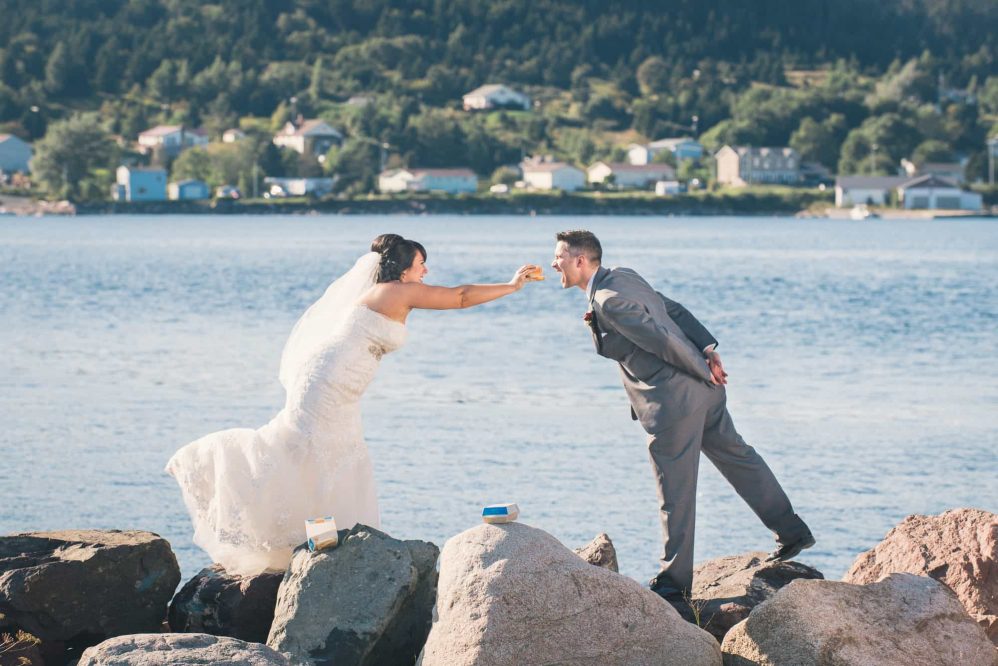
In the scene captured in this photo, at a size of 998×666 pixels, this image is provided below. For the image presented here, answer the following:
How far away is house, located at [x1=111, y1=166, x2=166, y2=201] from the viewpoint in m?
169

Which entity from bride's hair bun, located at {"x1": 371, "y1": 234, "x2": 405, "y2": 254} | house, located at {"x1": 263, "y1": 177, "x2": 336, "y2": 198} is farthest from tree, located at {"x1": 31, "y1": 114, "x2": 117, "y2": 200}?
bride's hair bun, located at {"x1": 371, "y1": 234, "x2": 405, "y2": 254}

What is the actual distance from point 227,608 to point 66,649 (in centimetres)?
88

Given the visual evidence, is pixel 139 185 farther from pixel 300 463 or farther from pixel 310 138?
pixel 300 463

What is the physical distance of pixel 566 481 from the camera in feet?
55.1

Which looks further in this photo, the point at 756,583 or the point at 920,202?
the point at 920,202

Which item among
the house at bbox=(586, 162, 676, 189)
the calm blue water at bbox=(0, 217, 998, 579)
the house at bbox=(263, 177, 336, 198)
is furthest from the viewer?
the house at bbox=(586, 162, 676, 189)

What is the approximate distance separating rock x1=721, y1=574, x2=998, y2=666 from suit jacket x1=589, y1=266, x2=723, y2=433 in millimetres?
1236

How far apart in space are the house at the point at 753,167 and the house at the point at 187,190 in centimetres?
6273

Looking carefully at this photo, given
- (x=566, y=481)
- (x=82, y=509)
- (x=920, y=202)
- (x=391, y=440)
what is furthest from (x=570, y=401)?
(x=920, y=202)

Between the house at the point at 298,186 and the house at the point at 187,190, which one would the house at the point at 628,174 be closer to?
the house at the point at 298,186

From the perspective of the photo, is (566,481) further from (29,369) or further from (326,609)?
(29,369)

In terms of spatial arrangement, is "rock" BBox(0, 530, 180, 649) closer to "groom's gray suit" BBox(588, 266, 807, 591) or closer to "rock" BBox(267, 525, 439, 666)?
"rock" BBox(267, 525, 439, 666)

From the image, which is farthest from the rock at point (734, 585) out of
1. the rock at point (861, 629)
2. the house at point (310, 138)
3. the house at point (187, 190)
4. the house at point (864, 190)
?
the house at point (310, 138)

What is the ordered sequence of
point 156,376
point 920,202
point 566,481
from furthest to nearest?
point 920,202, point 156,376, point 566,481
